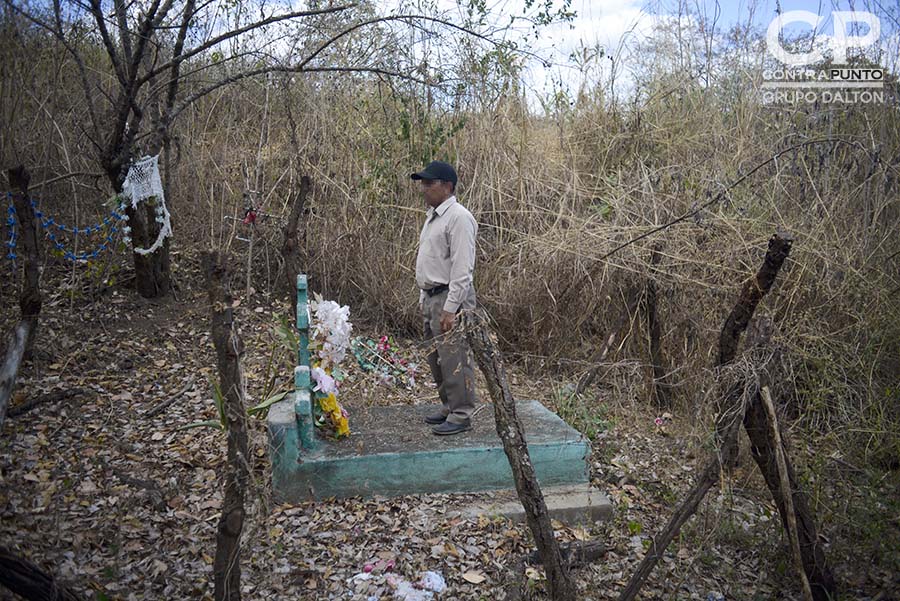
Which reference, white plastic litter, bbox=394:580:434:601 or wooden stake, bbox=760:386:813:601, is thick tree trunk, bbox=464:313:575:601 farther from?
wooden stake, bbox=760:386:813:601

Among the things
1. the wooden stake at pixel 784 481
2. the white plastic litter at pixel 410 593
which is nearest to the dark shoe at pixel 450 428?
the white plastic litter at pixel 410 593

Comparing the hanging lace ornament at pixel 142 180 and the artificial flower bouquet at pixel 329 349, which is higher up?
the hanging lace ornament at pixel 142 180

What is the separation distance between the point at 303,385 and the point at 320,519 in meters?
0.80

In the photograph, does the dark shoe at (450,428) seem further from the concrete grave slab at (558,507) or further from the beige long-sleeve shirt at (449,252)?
the beige long-sleeve shirt at (449,252)

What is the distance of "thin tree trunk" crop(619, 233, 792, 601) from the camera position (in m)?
3.08

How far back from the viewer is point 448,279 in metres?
4.75

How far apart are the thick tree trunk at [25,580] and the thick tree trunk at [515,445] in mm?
1816

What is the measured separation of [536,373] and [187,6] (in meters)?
4.71

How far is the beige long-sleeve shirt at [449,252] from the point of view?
4613mm

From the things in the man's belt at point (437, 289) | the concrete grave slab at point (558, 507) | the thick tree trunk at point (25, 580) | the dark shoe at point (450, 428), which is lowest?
the concrete grave slab at point (558, 507)

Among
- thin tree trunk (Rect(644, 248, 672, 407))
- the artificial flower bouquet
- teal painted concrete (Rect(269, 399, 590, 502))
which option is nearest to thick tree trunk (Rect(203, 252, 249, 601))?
teal painted concrete (Rect(269, 399, 590, 502))

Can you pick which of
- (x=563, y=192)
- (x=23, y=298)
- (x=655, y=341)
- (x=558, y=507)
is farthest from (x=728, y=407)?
(x=563, y=192)

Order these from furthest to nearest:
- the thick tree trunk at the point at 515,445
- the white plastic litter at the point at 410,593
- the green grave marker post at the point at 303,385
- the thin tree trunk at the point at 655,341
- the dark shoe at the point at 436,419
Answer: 1. the thin tree trunk at the point at 655,341
2. the dark shoe at the point at 436,419
3. the green grave marker post at the point at 303,385
4. the white plastic litter at the point at 410,593
5. the thick tree trunk at the point at 515,445

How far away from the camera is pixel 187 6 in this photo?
19.2 feet
